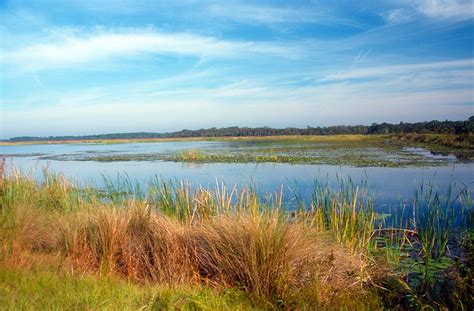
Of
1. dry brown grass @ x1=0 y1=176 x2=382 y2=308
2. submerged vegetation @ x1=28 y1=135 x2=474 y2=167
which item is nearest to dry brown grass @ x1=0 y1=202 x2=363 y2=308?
dry brown grass @ x1=0 y1=176 x2=382 y2=308

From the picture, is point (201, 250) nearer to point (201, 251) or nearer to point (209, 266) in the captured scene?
point (201, 251)

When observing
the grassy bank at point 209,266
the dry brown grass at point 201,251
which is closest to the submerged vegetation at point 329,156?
the grassy bank at point 209,266

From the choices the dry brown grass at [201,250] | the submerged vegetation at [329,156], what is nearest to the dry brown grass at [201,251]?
the dry brown grass at [201,250]

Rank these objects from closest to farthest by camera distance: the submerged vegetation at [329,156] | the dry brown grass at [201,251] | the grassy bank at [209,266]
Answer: the grassy bank at [209,266], the dry brown grass at [201,251], the submerged vegetation at [329,156]

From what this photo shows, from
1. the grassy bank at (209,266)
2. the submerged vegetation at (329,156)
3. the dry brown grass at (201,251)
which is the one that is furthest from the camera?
the submerged vegetation at (329,156)

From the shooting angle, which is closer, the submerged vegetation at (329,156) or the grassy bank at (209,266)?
the grassy bank at (209,266)

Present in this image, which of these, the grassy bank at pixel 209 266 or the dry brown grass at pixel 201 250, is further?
the dry brown grass at pixel 201 250

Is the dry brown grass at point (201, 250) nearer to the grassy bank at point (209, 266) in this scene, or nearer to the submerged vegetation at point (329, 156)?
the grassy bank at point (209, 266)

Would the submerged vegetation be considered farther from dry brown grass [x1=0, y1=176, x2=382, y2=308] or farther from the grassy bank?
dry brown grass [x1=0, y1=176, x2=382, y2=308]

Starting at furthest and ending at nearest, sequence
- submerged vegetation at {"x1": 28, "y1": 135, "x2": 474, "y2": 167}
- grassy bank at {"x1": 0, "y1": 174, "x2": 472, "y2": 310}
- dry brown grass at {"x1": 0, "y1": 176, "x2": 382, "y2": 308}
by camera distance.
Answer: submerged vegetation at {"x1": 28, "y1": 135, "x2": 474, "y2": 167} < dry brown grass at {"x1": 0, "y1": 176, "x2": 382, "y2": 308} < grassy bank at {"x1": 0, "y1": 174, "x2": 472, "y2": 310}

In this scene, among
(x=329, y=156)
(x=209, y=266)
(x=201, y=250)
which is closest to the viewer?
(x=209, y=266)

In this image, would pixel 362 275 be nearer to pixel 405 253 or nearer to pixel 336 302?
pixel 336 302

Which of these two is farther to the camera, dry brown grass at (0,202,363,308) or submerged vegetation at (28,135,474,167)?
submerged vegetation at (28,135,474,167)

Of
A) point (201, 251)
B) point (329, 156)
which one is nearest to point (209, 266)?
point (201, 251)
